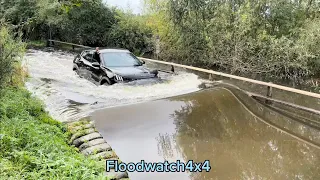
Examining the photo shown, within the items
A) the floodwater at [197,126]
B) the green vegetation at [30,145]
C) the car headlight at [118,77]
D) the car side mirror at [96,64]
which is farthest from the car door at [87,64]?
the green vegetation at [30,145]

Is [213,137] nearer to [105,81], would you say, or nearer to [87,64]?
[105,81]

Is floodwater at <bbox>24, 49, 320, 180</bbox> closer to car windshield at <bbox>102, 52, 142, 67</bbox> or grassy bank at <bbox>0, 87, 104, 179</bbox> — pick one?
grassy bank at <bbox>0, 87, 104, 179</bbox>

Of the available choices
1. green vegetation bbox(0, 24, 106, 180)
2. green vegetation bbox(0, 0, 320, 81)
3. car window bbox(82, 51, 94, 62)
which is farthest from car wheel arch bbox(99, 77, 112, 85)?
green vegetation bbox(0, 24, 106, 180)

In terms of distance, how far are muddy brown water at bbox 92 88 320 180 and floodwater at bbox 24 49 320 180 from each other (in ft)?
0.04

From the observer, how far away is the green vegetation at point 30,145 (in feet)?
10.7

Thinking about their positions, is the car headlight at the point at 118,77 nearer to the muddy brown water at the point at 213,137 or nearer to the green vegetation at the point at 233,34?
the muddy brown water at the point at 213,137

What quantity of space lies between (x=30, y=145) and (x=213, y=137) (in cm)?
321

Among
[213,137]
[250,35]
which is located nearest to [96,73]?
[213,137]

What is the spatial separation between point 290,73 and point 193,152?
Answer: 8403 mm

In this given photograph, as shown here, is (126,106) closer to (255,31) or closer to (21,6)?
(255,31)

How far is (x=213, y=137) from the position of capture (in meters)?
5.63

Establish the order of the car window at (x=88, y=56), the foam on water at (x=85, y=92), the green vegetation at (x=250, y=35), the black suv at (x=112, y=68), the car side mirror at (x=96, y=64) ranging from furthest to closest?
the green vegetation at (x=250, y=35) < the car window at (x=88, y=56) < the car side mirror at (x=96, y=64) < the black suv at (x=112, y=68) < the foam on water at (x=85, y=92)

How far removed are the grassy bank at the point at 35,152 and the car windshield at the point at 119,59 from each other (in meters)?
4.21

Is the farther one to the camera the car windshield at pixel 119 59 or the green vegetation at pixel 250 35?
the green vegetation at pixel 250 35
